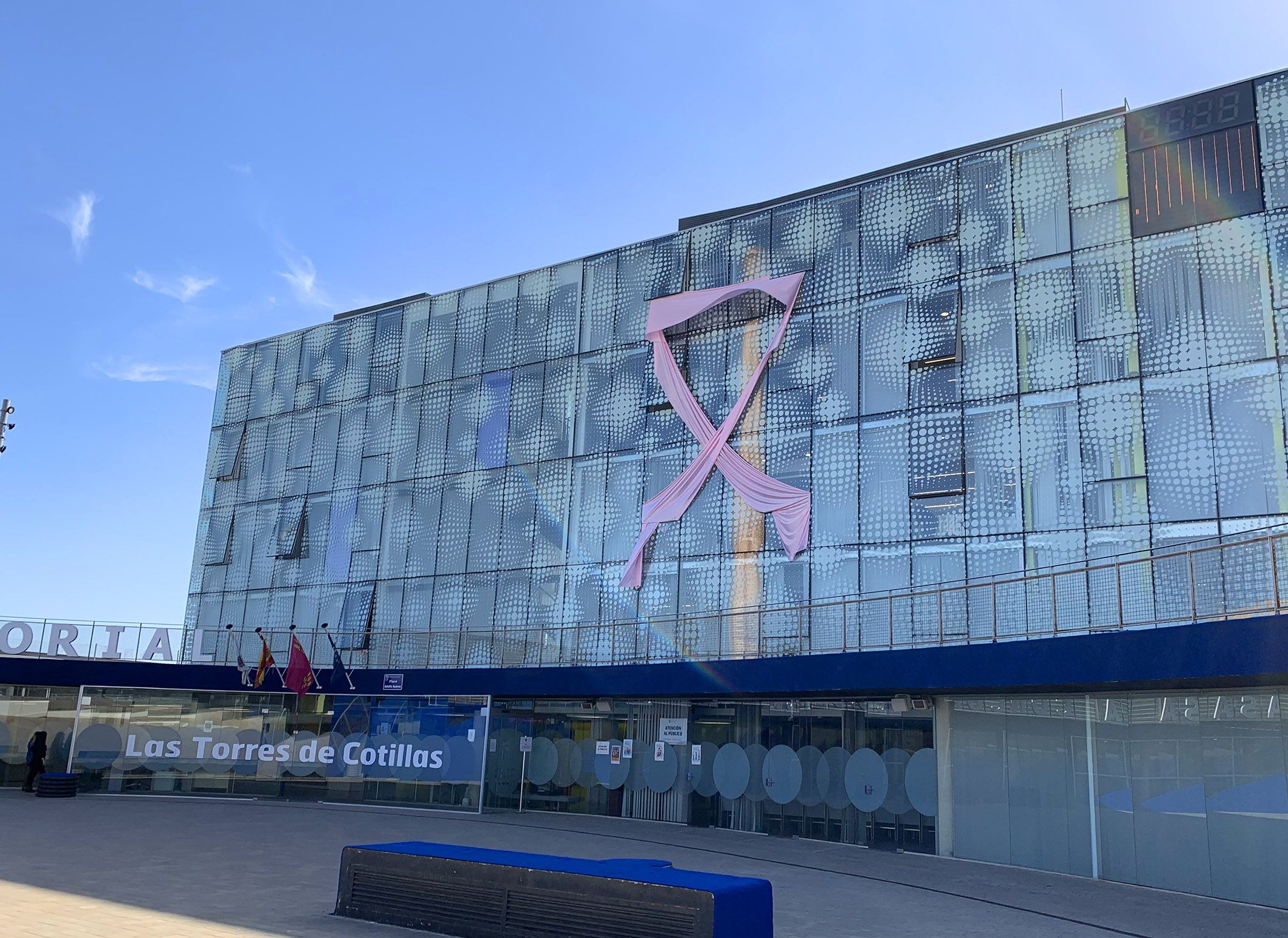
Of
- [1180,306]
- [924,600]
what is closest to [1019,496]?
[924,600]

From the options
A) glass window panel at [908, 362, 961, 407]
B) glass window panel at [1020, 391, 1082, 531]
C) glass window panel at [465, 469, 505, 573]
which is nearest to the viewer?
glass window panel at [1020, 391, 1082, 531]

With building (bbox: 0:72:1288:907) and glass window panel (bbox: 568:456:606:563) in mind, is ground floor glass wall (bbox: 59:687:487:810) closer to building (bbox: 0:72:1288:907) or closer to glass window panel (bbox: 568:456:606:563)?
building (bbox: 0:72:1288:907)

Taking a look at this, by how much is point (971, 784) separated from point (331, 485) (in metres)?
26.9

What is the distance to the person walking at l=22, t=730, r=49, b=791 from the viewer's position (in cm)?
2891

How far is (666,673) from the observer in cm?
2638

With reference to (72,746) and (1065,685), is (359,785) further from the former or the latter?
(1065,685)

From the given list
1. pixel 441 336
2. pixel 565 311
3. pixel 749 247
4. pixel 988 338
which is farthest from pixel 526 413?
pixel 988 338

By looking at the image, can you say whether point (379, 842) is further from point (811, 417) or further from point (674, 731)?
point (811, 417)

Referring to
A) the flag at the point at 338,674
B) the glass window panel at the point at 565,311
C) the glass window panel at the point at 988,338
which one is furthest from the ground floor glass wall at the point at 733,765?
the glass window panel at the point at 565,311

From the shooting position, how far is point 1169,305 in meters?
26.0

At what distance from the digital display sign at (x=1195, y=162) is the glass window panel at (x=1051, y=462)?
450 centimetres

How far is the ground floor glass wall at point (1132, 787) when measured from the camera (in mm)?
17453

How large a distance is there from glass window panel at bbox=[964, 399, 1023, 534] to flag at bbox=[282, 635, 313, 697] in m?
17.7

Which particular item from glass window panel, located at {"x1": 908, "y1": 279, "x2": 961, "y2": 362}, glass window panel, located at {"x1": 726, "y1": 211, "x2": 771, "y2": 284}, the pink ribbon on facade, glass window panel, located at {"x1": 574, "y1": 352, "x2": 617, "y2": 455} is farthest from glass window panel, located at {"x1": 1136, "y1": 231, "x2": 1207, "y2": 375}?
glass window panel, located at {"x1": 574, "y1": 352, "x2": 617, "y2": 455}
